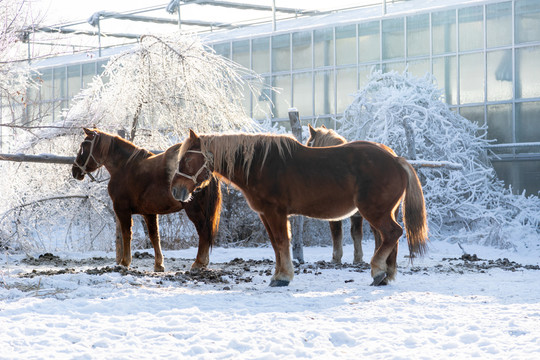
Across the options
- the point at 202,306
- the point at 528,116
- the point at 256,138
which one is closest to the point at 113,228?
the point at 256,138

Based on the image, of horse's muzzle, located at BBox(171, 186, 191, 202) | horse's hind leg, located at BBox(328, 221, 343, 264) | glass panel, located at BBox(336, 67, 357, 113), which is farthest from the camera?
glass panel, located at BBox(336, 67, 357, 113)

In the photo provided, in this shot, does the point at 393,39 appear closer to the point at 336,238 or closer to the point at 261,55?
the point at 261,55

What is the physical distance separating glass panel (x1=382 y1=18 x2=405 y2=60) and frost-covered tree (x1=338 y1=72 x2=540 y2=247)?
2828mm

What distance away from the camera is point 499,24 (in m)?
18.4

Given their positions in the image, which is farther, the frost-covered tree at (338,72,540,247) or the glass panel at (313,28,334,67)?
the glass panel at (313,28,334,67)

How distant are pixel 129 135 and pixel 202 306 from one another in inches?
222

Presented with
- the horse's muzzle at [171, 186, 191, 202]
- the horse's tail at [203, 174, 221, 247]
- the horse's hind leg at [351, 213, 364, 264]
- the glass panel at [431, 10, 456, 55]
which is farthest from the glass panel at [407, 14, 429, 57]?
the horse's muzzle at [171, 186, 191, 202]

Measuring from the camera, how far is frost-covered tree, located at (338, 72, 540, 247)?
15.2 meters

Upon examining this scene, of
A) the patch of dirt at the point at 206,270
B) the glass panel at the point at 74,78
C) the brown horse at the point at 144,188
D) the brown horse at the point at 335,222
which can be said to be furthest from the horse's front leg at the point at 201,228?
the glass panel at the point at 74,78

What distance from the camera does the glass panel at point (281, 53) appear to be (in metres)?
21.9

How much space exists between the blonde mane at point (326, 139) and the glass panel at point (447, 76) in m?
10.3

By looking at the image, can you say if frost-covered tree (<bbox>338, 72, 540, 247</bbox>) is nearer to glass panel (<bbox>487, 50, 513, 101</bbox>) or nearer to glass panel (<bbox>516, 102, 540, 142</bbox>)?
glass panel (<bbox>516, 102, 540, 142</bbox>)

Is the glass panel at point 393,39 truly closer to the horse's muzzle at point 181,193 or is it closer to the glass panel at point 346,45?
the glass panel at point 346,45

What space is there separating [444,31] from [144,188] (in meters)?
13.5
